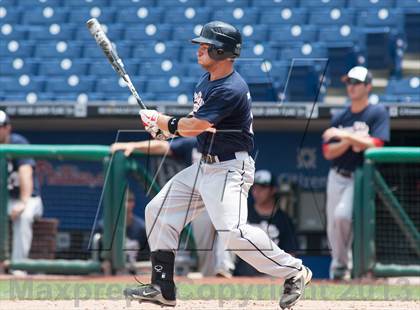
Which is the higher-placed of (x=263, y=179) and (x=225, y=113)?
(x=225, y=113)

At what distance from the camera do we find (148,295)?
4820 mm

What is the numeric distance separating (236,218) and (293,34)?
5.07m

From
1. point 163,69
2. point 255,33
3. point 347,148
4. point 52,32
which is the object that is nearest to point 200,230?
point 347,148

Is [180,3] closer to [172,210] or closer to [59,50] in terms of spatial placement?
[59,50]

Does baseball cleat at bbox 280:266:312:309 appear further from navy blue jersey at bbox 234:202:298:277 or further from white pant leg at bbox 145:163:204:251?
navy blue jersey at bbox 234:202:298:277

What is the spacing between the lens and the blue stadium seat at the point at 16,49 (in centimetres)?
1001

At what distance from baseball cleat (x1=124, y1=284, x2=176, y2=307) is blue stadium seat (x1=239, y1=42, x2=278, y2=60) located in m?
4.77

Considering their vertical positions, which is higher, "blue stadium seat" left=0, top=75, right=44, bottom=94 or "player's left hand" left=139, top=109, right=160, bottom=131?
"player's left hand" left=139, top=109, right=160, bottom=131

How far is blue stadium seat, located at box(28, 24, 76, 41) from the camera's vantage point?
10109 millimetres

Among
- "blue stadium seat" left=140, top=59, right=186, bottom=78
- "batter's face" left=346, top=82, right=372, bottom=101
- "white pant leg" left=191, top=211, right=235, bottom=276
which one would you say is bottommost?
"white pant leg" left=191, top=211, right=235, bottom=276

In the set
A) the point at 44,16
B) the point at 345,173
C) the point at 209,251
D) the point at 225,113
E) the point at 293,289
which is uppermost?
the point at 44,16

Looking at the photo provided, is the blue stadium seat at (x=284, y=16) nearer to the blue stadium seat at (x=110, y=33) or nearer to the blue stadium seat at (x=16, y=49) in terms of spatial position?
the blue stadium seat at (x=110, y=33)

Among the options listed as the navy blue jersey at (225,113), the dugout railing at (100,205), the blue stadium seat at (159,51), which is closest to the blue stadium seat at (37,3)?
the blue stadium seat at (159,51)

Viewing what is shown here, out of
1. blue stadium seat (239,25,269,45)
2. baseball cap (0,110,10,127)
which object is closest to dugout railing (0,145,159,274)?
baseball cap (0,110,10,127)
